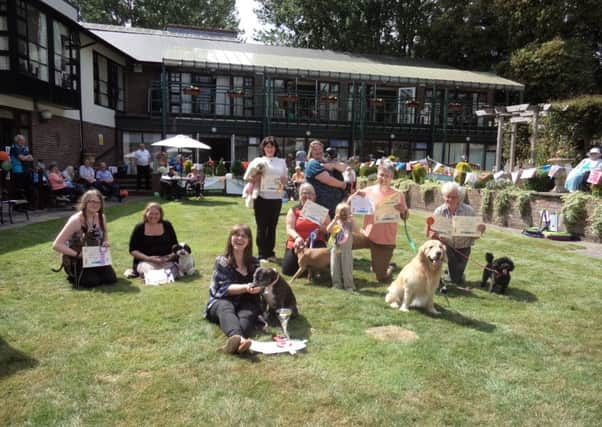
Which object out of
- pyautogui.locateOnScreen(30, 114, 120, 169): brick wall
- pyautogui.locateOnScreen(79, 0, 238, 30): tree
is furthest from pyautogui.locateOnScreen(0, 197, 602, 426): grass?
pyautogui.locateOnScreen(79, 0, 238, 30): tree

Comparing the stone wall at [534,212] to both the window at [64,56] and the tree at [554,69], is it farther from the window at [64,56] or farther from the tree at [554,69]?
the tree at [554,69]

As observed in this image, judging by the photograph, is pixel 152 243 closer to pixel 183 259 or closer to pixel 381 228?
pixel 183 259

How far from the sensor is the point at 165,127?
2031 centimetres

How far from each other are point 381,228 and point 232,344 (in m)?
2.72

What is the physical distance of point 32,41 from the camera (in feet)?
43.6

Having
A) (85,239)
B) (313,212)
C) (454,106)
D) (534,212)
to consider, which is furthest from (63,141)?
(454,106)

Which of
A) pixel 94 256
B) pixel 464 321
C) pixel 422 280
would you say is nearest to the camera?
pixel 464 321

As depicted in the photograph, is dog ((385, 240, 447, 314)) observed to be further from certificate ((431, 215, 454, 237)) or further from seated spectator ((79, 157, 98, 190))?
seated spectator ((79, 157, 98, 190))

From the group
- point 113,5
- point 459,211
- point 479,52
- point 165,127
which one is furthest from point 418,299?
point 113,5

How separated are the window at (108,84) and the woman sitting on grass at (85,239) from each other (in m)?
16.1

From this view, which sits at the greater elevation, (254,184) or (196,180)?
(254,184)

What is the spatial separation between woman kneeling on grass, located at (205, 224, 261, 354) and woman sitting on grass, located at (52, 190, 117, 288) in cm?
183

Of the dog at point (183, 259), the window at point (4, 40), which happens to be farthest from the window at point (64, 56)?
the dog at point (183, 259)

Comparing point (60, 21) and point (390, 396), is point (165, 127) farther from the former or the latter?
point (390, 396)
